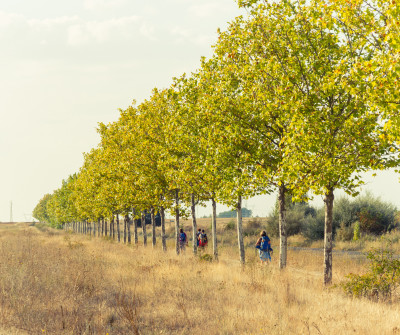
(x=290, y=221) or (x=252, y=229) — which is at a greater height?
(x=290, y=221)

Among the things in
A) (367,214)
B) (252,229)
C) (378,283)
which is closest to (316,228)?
(367,214)

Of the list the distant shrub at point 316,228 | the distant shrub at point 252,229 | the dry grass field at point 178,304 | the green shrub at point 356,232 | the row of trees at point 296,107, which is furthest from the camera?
the distant shrub at point 252,229

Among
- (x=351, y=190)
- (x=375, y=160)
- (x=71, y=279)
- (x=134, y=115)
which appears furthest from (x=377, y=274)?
(x=134, y=115)

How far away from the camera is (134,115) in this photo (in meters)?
30.9

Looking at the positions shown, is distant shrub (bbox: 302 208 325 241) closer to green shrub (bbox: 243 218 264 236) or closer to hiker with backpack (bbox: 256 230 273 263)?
green shrub (bbox: 243 218 264 236)

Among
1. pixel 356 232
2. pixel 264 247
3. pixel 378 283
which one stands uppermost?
pixel 264 247

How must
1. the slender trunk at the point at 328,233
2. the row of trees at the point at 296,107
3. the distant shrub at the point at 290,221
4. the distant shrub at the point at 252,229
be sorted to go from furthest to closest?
the distant shrub at the point at 252,229 → the distant shrub at the point at 290,221 → the slender trunk at the point at 328,233 → the row of trees at the point at 296,107

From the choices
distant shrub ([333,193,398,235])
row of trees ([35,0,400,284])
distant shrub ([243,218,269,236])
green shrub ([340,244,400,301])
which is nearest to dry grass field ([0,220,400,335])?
green shrub ([340,244,400,301])

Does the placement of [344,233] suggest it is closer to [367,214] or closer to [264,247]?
[367,214]

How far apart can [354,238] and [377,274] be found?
19541 millimetres

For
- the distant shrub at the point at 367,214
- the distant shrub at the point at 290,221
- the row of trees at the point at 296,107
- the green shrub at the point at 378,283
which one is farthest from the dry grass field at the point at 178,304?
the distant shrub at the point at 290,221

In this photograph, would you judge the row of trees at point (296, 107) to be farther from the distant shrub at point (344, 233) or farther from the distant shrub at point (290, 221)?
the distant shrub at point (290, 221)

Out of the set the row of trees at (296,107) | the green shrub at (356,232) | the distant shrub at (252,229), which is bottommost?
the distant shrub at (252,229)

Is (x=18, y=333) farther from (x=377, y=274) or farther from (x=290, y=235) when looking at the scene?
(x=290, y=235)
